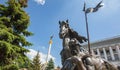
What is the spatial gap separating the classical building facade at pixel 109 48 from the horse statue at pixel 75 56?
153ft

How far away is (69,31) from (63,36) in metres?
0.51

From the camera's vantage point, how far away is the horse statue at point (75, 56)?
5.38 metres

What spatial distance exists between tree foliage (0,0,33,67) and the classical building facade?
4190 cm

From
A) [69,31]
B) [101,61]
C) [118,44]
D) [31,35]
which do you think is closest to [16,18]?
[31,35]

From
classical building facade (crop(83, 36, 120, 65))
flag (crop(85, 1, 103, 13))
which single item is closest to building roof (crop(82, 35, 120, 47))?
classical building facade (crop(83, 36, 120, 65))

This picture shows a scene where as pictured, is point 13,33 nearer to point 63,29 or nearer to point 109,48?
point 63,29

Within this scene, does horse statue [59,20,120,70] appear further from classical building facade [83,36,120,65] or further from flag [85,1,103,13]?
classical building facade [83,36,120,65]

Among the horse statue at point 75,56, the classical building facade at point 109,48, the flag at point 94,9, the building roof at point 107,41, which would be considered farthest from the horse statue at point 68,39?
the classical building facade at point 109,48

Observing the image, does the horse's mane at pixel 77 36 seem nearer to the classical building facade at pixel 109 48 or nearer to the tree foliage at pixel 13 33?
the tree foliage at pixel 13 33

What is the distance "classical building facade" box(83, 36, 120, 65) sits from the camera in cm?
5236

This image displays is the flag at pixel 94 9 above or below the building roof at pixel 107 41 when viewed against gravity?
below

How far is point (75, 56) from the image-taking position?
5426 mm

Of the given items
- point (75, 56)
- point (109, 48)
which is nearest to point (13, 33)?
point (75, 56)

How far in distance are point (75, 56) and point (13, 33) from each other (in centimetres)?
896
